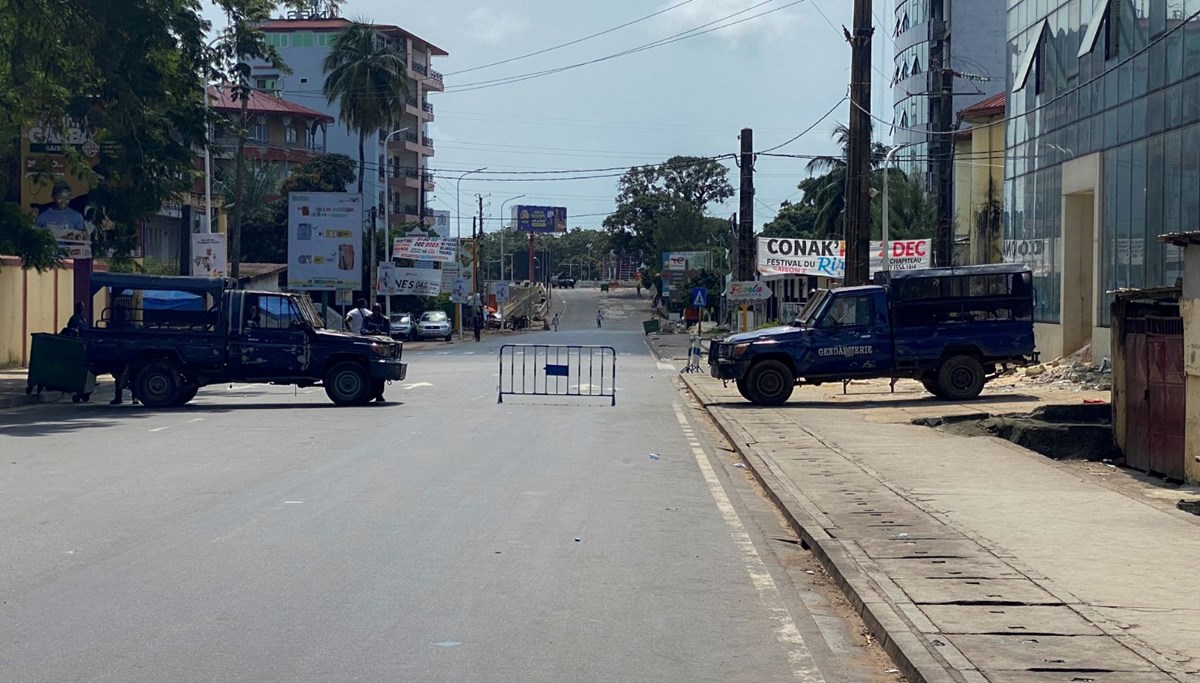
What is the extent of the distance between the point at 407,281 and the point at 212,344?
45.0 m

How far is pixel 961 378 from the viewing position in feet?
85.0

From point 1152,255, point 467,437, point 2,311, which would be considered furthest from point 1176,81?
point 2,311

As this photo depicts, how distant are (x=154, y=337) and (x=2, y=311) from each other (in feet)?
45.1

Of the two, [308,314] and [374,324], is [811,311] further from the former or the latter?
[374,324]

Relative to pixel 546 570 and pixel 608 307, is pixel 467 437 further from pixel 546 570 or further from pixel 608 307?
pixel 608 307

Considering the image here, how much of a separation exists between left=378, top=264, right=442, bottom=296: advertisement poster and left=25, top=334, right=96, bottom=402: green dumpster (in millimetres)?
44198

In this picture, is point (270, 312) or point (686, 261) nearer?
point (270, 312)

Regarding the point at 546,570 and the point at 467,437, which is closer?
the point at 546,570

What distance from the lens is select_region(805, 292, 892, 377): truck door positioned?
2567cm

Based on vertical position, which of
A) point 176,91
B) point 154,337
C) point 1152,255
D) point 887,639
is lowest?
point 887,639

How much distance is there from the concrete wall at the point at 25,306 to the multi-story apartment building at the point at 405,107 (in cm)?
5400

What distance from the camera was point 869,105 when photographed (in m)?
28.5

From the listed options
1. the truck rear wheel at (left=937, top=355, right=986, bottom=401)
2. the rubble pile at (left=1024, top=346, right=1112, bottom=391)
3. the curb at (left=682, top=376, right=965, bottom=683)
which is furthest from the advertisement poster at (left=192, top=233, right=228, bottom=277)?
the curb at (left=682, top=376, right=965, bottom=683)

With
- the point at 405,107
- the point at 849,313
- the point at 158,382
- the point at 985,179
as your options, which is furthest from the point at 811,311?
the point at 405,107
